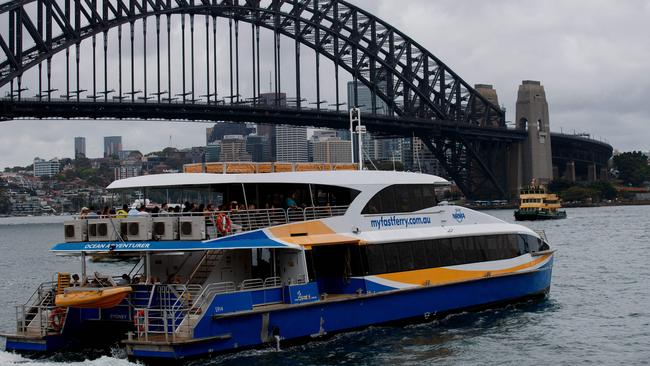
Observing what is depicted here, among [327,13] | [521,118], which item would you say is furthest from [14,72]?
[521,118]

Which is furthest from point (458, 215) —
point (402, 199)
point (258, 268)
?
point (258, 268)

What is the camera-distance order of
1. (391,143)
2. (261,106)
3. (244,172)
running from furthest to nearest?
(391,143)
(261,106)
(244,172)

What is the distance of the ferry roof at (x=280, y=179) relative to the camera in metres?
20.8

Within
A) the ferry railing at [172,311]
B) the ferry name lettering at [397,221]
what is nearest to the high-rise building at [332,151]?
the ferry name lettering at [397,221]

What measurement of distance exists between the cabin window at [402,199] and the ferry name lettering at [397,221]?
0.18 meters

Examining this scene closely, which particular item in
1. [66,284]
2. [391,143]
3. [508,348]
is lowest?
[508,348]

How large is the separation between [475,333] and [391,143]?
275ft

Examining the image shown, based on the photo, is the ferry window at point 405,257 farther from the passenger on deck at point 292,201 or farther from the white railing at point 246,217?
the passenger on deck at point 292,201

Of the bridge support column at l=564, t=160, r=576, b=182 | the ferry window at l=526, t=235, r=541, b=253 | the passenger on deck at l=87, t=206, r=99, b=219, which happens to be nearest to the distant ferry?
the bridge support column at l=564, t=160, r=576, b=182

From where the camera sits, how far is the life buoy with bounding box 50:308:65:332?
20.0m

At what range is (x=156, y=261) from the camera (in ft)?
70.7

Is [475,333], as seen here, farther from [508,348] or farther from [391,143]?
[391,143]

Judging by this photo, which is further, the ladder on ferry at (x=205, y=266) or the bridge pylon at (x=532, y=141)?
the bridge pylon at (x=532, y=141)

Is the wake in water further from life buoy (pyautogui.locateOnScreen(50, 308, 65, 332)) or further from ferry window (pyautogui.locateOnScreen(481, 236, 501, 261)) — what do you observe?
ferry window (pyautogui.locateOnScreen(481, 236, 501, 261))
